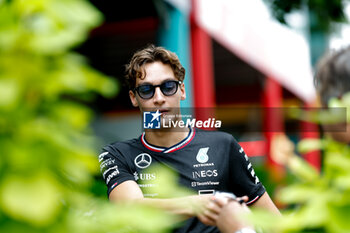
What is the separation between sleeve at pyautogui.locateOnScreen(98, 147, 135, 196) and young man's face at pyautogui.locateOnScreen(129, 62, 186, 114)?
0.26m

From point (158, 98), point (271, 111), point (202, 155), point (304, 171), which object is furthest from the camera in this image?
point (271, 111)

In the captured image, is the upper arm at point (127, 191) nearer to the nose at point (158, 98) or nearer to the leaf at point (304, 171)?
the nose at point (158, 98)

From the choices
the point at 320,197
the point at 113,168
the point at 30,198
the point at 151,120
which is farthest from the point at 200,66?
the point at 30,198

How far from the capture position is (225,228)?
4.94 ft

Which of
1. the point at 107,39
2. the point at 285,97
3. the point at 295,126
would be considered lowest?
the point at 295,126

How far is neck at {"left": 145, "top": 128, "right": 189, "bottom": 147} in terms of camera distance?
7.43 ft

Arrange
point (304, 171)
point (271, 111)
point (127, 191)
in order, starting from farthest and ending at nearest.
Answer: point (271, 111), point (127, 191), point (304, 171)

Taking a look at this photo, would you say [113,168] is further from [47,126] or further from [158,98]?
[47,126]

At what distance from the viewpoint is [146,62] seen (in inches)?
87.8

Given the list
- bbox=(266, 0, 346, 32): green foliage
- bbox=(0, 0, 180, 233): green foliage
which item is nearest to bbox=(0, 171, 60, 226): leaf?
bbox=(0, 0, 180, 233): green foliage

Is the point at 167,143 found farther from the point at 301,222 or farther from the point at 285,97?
the point at 285,97

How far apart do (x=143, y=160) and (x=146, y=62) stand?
48 centimetres

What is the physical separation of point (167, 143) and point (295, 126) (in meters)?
21.5

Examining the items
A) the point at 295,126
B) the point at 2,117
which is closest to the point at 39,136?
the point at 2,117
